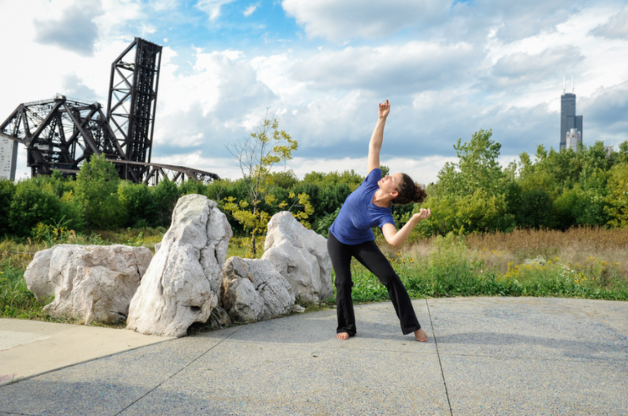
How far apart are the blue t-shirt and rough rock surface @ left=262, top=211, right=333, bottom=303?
173 cm

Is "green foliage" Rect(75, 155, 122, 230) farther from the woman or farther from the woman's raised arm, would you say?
the woman's raised arm

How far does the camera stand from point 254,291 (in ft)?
16.5

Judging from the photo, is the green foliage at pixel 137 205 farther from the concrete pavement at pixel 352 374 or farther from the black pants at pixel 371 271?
the black pants at pixel 371 271

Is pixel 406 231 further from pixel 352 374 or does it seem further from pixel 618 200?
pixel 618 200

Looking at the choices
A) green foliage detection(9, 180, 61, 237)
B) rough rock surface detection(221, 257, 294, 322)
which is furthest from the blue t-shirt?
green foliage detection(9, 180, 61, 237)

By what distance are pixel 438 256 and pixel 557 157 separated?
130 feet

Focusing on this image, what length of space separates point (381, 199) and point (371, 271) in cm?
79

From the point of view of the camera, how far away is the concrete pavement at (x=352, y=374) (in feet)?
9.00

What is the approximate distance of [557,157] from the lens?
40125 mm

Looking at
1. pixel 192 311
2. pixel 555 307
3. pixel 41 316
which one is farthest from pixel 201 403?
pixel 555 307

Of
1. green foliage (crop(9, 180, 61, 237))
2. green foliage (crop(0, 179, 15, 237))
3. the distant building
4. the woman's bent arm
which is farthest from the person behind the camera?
the distant building

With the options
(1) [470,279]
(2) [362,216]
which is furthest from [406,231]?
(1) [470,279]

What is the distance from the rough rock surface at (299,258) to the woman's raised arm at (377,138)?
217cm

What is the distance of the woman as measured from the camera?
371 centimetres
